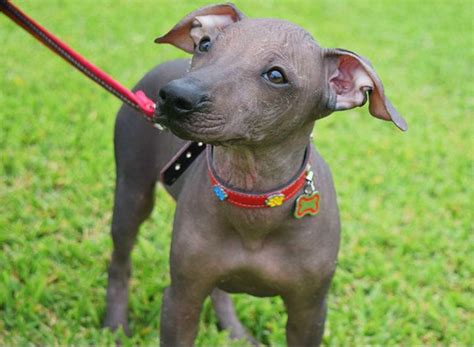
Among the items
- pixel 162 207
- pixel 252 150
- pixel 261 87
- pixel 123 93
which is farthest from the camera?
pixel 162 207

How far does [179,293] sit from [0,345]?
133cm

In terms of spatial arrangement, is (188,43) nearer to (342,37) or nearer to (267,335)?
(267,335)

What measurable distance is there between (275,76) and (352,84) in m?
0.43

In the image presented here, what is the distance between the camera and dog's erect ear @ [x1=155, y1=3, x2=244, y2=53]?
3.06m

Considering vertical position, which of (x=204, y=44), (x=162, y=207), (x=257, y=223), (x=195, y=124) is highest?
(x=204, y=44)

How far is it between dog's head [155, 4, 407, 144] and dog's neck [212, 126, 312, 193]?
0.33 ft

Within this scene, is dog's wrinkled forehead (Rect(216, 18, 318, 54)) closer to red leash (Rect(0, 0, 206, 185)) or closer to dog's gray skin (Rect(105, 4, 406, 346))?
dog's gray skin (Rect(105, 4, 406, 346))

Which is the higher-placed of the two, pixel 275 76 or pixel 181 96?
pixel 275 76

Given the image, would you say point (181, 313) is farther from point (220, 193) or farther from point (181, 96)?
point (181, 96)

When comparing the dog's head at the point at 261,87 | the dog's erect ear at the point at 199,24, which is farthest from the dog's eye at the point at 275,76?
the dog's erect ear at the point at 199,24

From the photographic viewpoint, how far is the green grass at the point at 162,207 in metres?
4.46

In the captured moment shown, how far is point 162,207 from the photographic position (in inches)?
221

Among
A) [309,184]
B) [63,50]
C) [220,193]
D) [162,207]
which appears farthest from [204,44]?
[162,207]

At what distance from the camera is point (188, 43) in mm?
3232
